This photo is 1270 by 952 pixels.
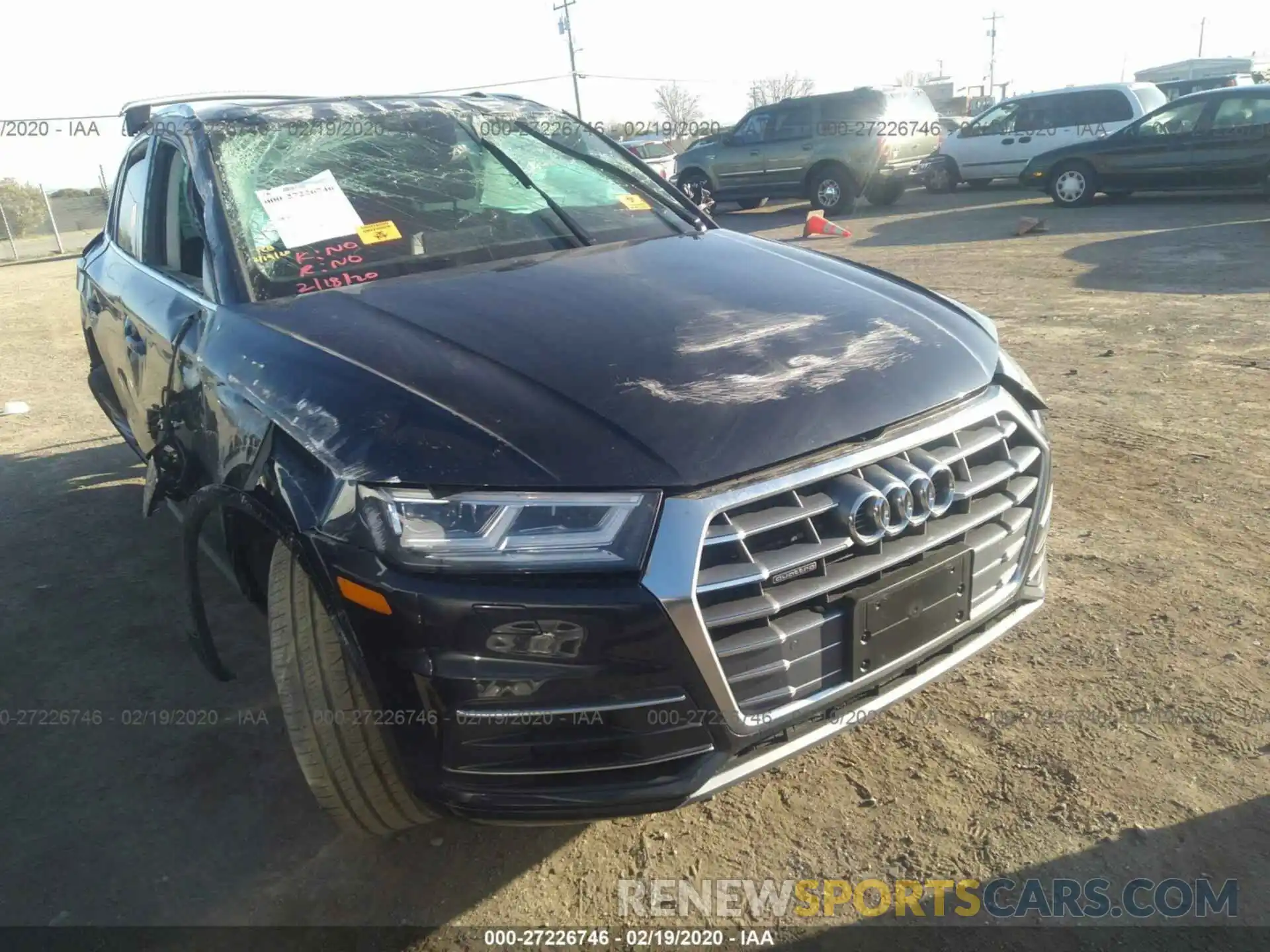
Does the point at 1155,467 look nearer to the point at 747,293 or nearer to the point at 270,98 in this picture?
the point at 747,293

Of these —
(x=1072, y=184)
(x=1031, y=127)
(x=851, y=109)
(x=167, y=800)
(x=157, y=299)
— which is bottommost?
(x=1072, y=184)

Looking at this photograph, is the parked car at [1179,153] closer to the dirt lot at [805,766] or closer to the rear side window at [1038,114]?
the rear side window at [1038,114]

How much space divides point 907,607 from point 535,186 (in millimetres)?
2038

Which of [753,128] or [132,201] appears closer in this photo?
[132,201]

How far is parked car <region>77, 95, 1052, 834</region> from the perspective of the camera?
1780 mm

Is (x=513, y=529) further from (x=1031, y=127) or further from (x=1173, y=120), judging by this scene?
(x=1031, y=127)

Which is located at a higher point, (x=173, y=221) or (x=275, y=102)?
(x=275, y=102)

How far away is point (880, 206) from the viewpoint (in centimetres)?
1650

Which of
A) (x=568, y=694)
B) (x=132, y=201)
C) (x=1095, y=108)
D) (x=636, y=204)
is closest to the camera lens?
(x=568, y=694)

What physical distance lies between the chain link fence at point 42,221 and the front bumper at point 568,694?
74.7 feet

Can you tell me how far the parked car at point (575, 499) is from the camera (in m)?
A: 1.78

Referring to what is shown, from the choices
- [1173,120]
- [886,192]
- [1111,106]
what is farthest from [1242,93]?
[886,192]

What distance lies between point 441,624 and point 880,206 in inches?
638

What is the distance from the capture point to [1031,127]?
1606cm
